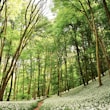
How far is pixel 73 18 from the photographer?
2988cm

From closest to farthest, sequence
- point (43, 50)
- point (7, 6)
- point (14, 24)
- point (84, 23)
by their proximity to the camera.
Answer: point (7, 6)
point (14, 24)
point (84, 23)
point (43, 50)

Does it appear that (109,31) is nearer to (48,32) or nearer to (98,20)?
(98,20)

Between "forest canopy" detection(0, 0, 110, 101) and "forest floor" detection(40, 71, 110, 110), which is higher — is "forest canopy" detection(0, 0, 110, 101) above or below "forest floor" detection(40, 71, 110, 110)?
above

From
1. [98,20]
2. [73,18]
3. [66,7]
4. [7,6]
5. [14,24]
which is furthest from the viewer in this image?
[98,20]

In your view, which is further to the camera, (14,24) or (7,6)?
(14,24)

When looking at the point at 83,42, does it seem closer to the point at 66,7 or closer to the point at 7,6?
the point at 66,7

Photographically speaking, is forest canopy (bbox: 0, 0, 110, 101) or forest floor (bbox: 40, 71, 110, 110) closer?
forest floor (bbox: 40, 71, 110, 110)

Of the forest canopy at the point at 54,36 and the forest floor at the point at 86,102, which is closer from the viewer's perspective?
the forest floor at the point at 86,102

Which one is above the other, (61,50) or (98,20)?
(98,20)

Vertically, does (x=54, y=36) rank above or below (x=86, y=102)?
above

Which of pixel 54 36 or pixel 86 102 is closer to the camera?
pixel 86 102

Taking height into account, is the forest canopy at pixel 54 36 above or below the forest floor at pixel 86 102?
above

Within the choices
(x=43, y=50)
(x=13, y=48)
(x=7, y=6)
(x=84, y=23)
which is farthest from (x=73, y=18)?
(x=43, y=50)

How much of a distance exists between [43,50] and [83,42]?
1193 cm
